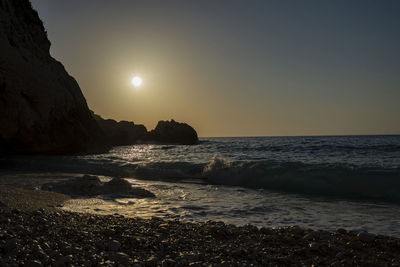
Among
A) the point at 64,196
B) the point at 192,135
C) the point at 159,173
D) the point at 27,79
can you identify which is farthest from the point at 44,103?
the point at 192,135

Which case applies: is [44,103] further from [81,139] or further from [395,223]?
[395,223]

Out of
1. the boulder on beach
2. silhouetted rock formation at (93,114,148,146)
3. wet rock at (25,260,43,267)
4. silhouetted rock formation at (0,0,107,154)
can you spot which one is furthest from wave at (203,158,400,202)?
silhouetted rock formation at (93,114,148,146)

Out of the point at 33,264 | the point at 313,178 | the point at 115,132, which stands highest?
the point at 115,132

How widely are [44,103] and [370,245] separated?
50.8 ft

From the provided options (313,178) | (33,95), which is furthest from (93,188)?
(33,95)

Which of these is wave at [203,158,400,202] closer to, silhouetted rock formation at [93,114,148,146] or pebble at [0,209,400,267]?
pebble at [0,209,400,267]

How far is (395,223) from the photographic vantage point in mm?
4566

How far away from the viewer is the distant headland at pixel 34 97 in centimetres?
1302

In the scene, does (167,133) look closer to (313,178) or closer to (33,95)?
(33,95)

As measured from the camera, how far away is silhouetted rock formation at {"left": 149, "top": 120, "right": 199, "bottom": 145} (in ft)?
170

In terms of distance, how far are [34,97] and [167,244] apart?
45.8 ft

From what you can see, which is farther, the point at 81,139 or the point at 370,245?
the point at 81,139

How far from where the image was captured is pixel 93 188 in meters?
6.80

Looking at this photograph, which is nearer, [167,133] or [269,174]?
[269,174]
